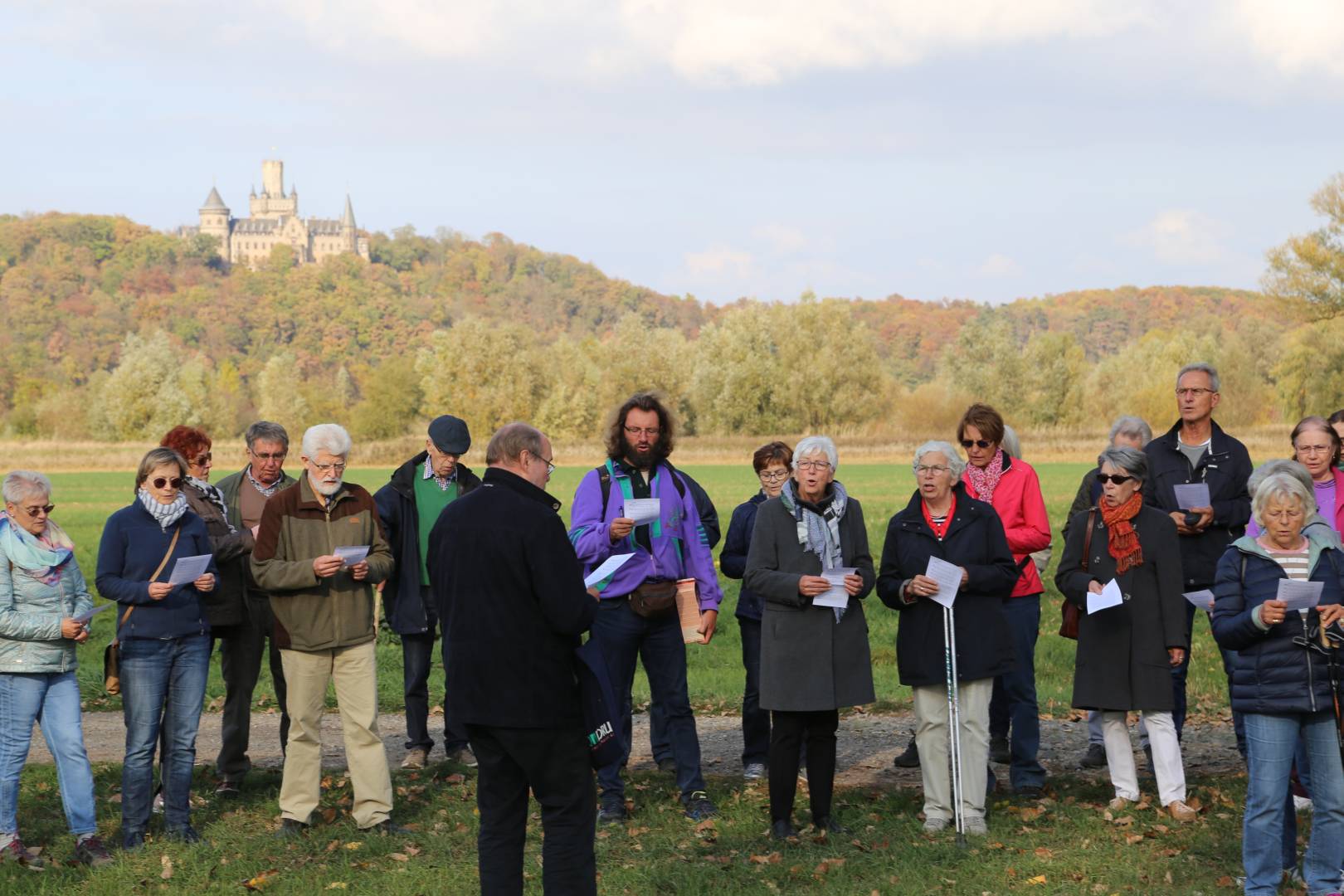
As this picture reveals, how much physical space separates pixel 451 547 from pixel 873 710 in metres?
6.94

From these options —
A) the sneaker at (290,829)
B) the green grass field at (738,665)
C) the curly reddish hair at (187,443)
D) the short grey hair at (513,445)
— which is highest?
the curly reddish hair at (187,443)

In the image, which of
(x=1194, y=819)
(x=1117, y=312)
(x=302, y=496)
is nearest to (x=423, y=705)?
(x=302, y=496)

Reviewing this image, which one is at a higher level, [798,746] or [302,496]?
[302,496]

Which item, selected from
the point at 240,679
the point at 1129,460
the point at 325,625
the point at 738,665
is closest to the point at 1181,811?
the point at 1129,460


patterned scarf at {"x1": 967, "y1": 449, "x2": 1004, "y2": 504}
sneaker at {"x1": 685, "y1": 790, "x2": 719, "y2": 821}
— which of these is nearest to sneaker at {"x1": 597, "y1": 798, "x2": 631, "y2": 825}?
sneaker at {"x1": 685, "y1": 790, "x2": 719, "y2": 821}

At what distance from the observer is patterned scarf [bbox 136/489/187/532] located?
743cm

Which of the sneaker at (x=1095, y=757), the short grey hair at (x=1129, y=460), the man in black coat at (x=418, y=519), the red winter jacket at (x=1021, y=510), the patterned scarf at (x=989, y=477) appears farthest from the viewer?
the man in black coat at (x=418, y=519)

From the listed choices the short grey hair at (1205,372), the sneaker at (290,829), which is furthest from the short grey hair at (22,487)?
the short grey hair at (1205,372)

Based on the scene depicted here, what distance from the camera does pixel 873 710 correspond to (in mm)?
11539

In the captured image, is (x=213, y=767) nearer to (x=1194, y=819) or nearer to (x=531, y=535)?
(x=531, y=535)

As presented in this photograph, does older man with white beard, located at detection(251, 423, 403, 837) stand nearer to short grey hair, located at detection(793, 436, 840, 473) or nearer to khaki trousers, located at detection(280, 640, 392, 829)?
khaki trousers, located at detection(280, 640, 392, 829)

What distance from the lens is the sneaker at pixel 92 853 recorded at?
23.5ft

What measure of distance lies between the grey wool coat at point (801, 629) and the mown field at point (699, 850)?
2.73ft

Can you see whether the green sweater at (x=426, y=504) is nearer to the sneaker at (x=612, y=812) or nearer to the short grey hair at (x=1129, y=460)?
the sneaker at (x=612, y=812)
